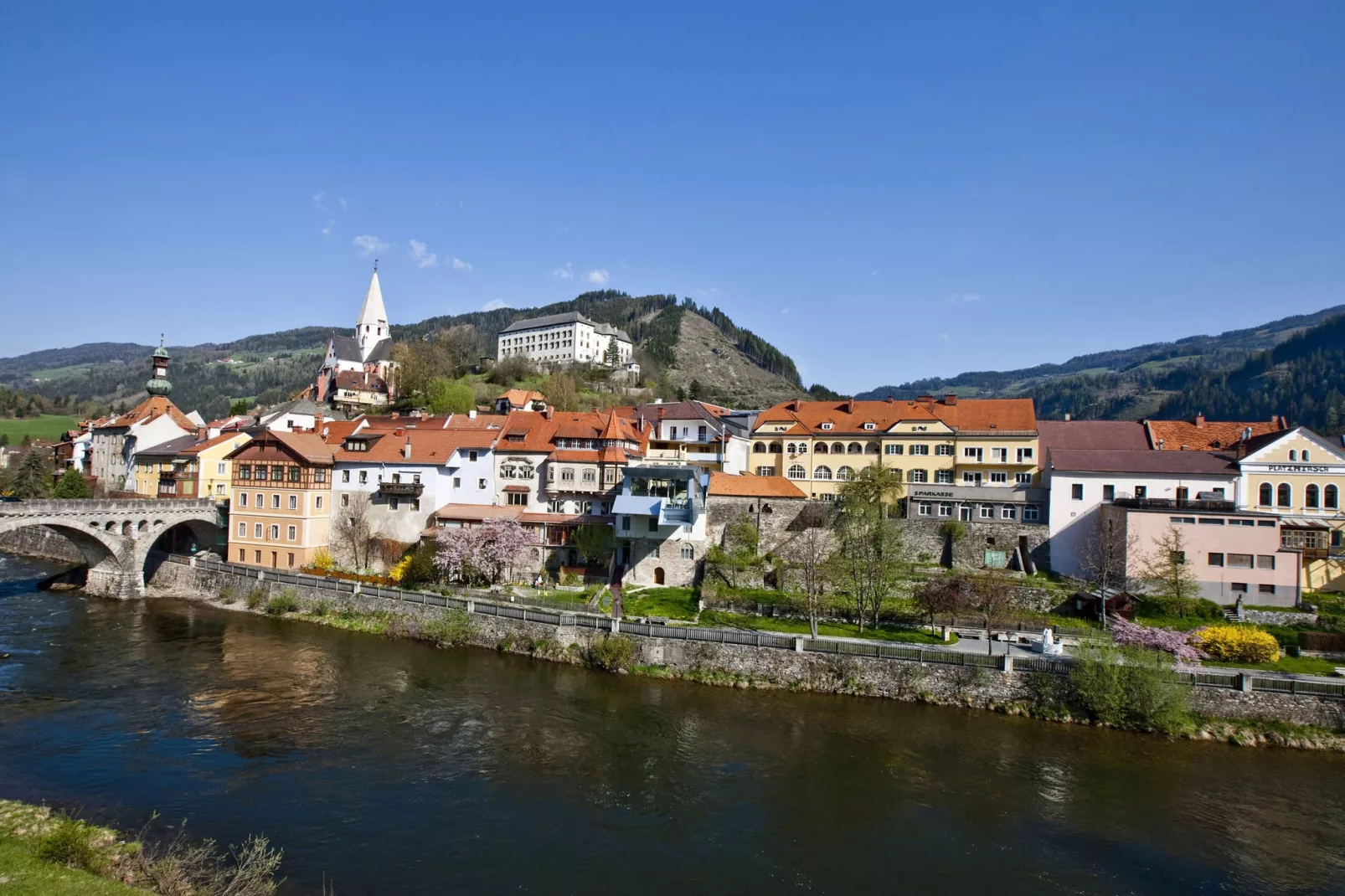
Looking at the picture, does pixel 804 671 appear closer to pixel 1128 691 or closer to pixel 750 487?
pixel 1128 691

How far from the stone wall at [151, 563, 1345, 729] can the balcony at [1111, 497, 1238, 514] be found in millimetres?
14629

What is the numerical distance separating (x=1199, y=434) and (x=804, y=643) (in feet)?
121

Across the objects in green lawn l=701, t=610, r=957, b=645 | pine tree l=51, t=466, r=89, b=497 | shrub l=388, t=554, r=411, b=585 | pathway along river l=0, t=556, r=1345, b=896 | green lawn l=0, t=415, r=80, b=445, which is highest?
green lawn l=0, t=415, r=80, b=445

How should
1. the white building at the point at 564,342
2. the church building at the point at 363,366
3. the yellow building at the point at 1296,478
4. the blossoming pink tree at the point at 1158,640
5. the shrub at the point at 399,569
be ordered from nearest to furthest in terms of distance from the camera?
1. the blossoming pink tree at the point at 1158,640
2. the yellow building at the point at 1296,478
3. the shrub at the point at 399,569
4. the church building at the point at 363,366
5. the white building at the point at 564,342

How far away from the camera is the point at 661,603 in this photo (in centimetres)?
4072

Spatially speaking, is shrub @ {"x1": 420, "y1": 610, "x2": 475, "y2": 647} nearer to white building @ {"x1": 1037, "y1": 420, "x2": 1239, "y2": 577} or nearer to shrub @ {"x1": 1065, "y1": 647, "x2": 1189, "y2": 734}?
shrub @ {"x1": 1065, "y1": 647, "x2": 1189, "y2": 734}

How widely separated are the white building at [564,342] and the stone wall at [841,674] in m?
90.7

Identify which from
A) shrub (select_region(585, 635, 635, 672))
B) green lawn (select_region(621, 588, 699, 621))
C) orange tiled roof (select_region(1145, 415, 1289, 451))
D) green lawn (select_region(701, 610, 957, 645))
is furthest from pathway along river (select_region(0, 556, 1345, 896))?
orange tiled roof (select_region(1145, 415, 1289, 451))

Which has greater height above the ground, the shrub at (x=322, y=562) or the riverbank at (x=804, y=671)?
the shrub at (x=322, y=562)

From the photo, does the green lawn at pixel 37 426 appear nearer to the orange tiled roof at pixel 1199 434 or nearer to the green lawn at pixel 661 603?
the green lawn at pixel 661 603

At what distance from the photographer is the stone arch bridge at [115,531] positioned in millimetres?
45938

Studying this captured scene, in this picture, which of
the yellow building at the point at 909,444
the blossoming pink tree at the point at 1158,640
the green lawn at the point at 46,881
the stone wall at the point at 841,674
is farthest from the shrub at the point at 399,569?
the blossoming pink tree at the point at 1158,640

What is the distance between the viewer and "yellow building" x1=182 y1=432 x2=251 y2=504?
6206 centimetres

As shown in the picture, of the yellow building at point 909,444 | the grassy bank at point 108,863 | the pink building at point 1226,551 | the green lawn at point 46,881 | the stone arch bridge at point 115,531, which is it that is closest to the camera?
the green lawn at point 46,881
